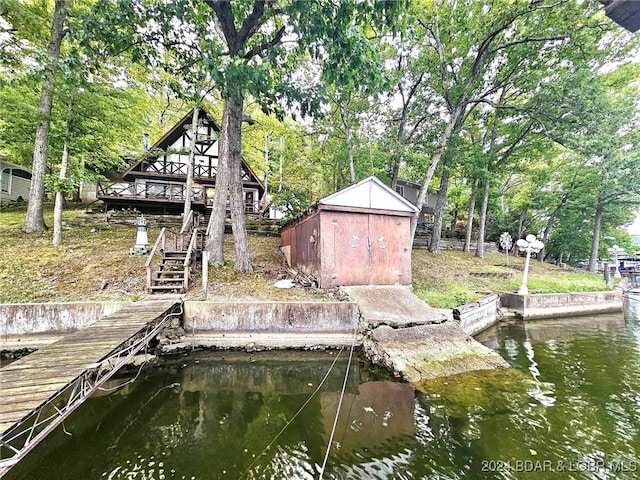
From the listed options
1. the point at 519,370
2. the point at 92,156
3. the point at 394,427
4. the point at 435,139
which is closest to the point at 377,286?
the point at 519,370

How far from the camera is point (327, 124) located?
13.8 meters

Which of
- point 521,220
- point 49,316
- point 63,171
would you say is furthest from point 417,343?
point 521,220

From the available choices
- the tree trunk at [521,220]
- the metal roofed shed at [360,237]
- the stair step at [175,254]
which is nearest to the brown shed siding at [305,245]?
the metal roofed shed at [360,237]

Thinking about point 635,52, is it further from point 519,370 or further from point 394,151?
point 519,370

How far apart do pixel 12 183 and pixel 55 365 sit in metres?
19.1

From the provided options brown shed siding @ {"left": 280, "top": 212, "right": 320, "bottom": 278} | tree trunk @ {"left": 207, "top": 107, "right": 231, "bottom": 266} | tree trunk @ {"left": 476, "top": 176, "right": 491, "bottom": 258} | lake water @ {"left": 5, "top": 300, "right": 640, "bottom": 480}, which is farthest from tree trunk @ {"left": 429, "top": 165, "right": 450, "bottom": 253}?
tree trunk @ {"left": 207, "top": 107, "right": 231, "bottom": 266}

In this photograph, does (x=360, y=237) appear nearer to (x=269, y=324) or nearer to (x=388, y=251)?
(x=388, y=251)

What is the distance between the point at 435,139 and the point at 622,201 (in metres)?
12.7

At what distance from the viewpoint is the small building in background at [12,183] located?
1453 cm

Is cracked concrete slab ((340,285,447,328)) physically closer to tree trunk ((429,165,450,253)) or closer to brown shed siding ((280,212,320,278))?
A: brown shed siding ((280,212,320,278))

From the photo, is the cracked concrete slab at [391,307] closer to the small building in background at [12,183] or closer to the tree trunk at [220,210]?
the tree trunk at [220,210]

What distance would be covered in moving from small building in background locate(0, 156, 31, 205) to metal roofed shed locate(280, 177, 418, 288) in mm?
16937

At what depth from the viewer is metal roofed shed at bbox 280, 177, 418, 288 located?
7391 millimetres

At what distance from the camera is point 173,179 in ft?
52.2
